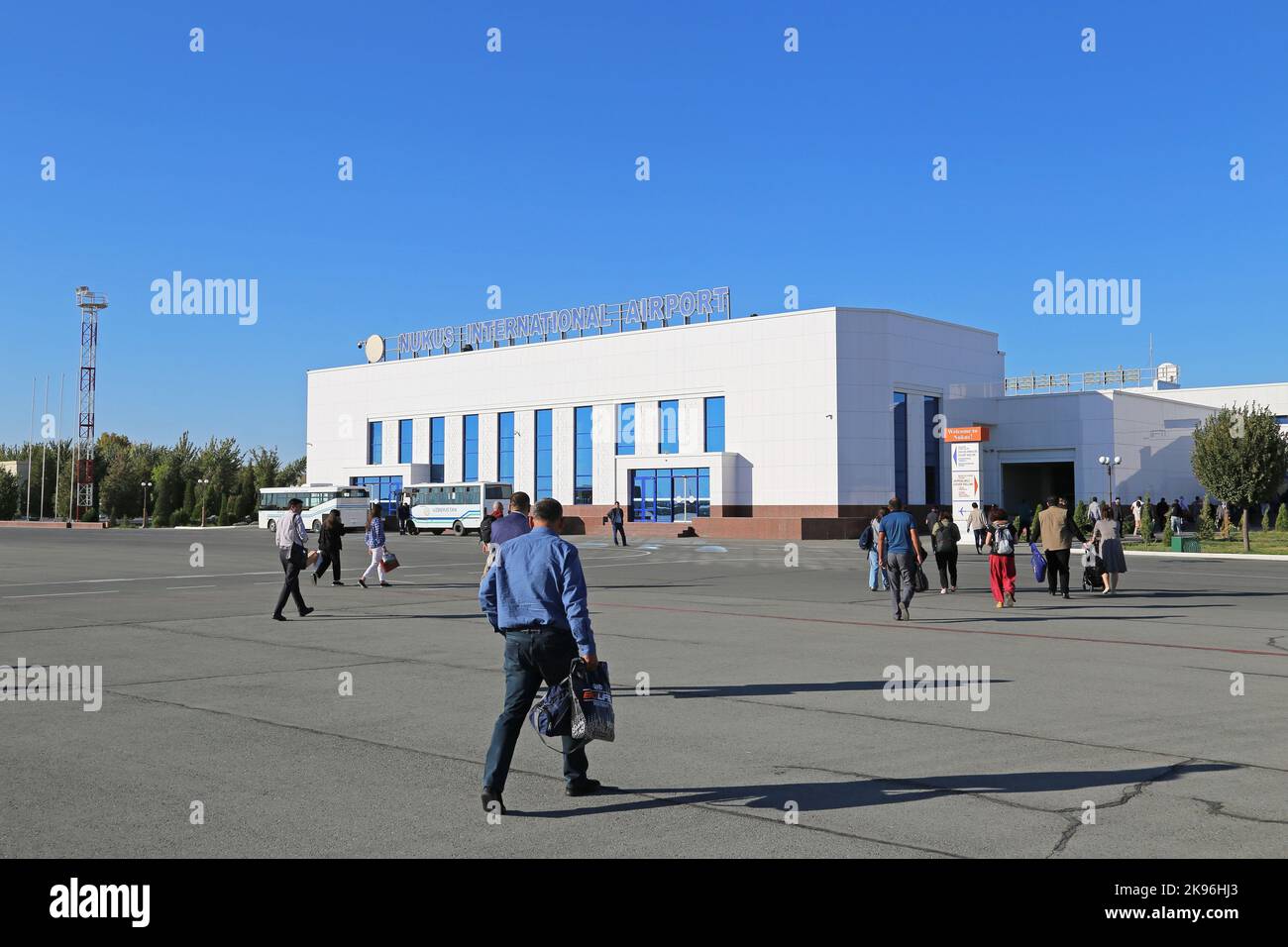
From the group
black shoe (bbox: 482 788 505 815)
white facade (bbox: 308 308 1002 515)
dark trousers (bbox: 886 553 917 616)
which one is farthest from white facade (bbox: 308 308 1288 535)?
black shoe (bbox: 482 788 505 815)

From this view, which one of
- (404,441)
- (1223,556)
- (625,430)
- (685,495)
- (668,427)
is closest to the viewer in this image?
(1223,556)

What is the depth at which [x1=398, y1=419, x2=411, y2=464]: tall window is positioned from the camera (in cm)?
7956

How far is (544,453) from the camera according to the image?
7112cm

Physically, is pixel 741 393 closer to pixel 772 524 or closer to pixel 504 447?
pixel 772 524

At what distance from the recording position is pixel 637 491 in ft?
212

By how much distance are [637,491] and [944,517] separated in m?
42.1

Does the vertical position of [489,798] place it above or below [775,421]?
below

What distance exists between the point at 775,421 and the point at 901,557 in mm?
44029

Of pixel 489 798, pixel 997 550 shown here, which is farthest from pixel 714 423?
pixel 489 798

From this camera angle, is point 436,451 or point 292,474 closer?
point 436,451

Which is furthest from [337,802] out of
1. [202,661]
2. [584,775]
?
[202,661]

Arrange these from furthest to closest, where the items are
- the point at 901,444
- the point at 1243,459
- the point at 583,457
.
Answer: the point at 583,457
the point at 901,444
the point at 1243,459

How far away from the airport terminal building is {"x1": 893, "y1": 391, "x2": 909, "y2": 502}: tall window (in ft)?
0.52
